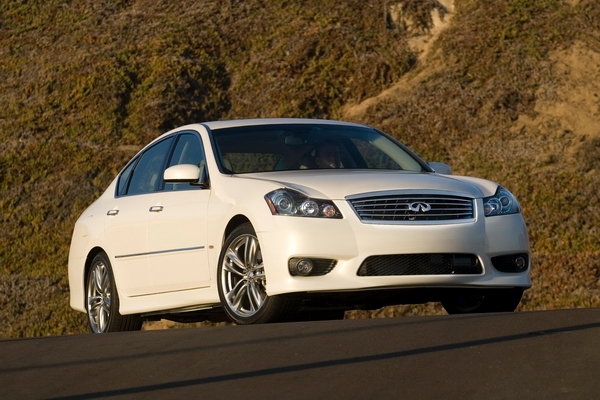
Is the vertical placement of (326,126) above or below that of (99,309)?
above

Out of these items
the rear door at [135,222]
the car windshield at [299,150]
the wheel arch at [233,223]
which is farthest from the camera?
the rear door at [135,222]

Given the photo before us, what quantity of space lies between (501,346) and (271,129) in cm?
379

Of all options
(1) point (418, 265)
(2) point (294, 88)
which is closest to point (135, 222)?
(1) point (418, 265)

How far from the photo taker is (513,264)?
Answer: 8555mm

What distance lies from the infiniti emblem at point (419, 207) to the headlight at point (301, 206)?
0.50 metres

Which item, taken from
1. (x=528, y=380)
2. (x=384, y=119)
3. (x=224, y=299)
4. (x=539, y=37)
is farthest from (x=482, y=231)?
(x=539, y=37)

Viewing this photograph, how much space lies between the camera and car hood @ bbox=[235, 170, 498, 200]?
8.12 metres

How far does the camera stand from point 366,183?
824cm

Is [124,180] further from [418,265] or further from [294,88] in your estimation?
[294,88]

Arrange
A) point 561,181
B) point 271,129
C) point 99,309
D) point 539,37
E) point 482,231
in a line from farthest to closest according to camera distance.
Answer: point 539,37 < point 561,181 < point 99,309 < point 271,129 < point 482,231

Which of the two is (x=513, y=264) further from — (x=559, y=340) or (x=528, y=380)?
(x=528, y=380)

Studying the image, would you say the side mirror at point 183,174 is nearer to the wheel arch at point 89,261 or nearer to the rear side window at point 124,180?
the rear side window at point 124,180

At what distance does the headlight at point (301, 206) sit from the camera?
7996mm

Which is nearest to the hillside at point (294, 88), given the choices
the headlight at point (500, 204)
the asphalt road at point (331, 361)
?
the headlight at point (500, 204)
